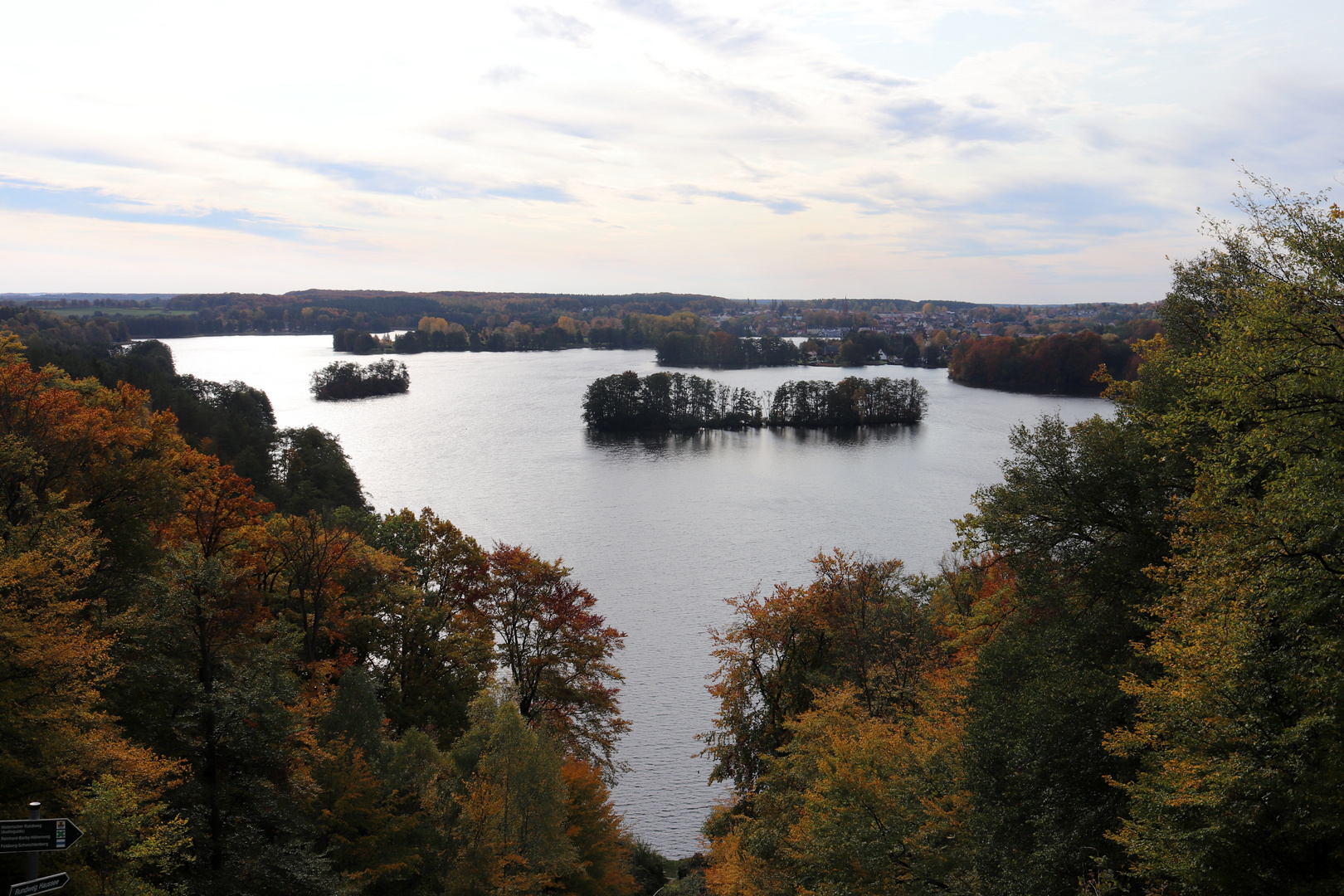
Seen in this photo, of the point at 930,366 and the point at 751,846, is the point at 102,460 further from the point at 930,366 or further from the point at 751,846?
the point at 930,366

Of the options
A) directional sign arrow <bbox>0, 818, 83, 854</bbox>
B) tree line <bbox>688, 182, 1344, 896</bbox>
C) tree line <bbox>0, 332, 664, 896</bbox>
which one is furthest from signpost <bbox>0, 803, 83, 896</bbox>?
tree line <bbox>688, 182, 1344, 896</bbox>

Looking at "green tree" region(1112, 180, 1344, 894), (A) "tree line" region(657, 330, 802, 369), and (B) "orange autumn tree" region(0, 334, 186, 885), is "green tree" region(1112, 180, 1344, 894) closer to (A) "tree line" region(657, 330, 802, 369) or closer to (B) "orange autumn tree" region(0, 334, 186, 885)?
(B) "orange autumn tree" region(0, 334, 186, 885)

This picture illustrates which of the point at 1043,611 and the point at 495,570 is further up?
the point at 1043,611

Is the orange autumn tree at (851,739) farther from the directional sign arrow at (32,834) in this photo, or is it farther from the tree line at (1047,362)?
the tree line at (1047,362)

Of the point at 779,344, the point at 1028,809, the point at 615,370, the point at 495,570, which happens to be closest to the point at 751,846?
the point at 1028,809

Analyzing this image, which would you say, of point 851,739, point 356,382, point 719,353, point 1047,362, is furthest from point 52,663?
point 719,353

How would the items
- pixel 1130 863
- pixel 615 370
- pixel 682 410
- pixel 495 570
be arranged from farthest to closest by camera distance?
pixel 615 370 < pixel 682 410 < pixel 495 570 < pixel 1130 863

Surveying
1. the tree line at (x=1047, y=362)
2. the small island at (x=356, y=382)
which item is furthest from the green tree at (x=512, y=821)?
the tree line at (x=1047, y=362)
